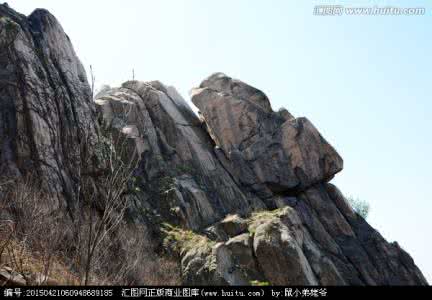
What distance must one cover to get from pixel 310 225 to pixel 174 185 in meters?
10.2

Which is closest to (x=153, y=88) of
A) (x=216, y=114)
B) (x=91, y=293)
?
(x=216, y=114)

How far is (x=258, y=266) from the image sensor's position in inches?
900

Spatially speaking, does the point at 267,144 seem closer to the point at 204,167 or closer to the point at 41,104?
the point at 204,167

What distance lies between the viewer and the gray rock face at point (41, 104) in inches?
814

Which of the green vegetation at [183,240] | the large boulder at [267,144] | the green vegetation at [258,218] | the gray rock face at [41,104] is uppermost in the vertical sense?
the gray rock face at [41,104]

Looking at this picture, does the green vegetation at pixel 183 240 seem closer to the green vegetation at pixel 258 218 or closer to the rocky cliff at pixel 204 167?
the rocky cliff at pixel 204 167

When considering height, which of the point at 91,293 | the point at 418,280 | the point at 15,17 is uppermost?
the point at 15,17

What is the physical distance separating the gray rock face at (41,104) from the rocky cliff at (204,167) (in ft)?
0.22

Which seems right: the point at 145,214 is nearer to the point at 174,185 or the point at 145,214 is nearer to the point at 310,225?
the point at 174,185

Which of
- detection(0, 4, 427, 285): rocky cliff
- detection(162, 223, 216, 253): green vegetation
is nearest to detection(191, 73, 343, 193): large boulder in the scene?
detection(0, 4, 427, 285): rocky cliff

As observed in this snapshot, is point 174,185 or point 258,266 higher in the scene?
point 174,185

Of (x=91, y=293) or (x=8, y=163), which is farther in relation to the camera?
(x=8, y=163)

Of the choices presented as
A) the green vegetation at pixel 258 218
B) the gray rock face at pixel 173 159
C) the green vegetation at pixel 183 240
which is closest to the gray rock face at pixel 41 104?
the gray rock face at pixel 173 159

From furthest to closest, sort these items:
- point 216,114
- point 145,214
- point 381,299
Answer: point 216,114 → point 145,214 → point 381,299
